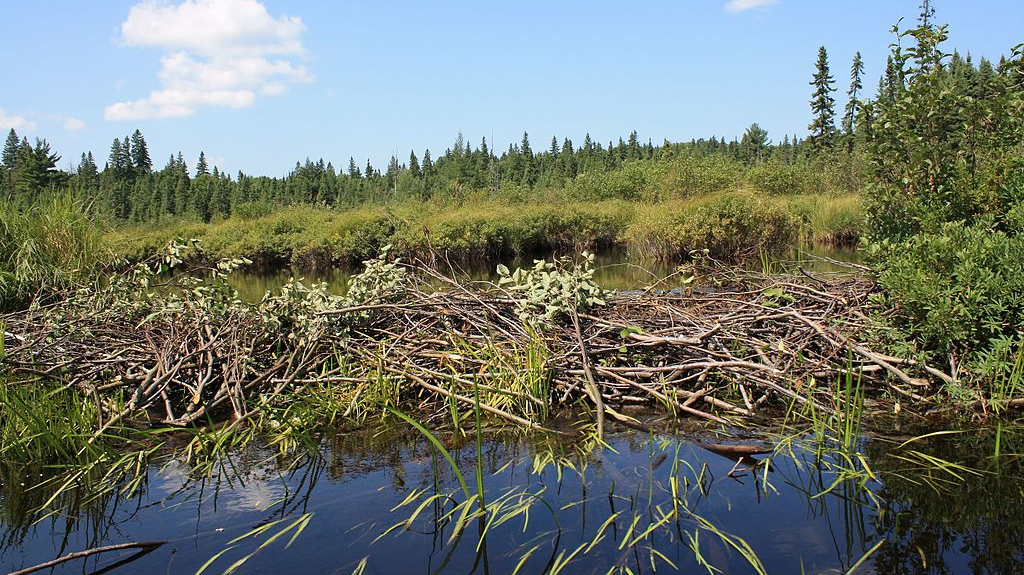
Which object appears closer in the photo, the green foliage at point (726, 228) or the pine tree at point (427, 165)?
the green foliage at point (726, 228)

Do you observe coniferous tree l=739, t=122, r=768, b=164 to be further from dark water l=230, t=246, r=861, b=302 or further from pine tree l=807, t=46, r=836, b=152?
dark water l=230, t=246, r=861, b=302

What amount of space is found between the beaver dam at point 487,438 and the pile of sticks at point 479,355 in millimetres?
27

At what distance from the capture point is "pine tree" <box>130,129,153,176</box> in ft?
204

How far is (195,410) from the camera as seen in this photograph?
14.6ft

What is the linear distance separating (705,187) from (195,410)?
993 inches

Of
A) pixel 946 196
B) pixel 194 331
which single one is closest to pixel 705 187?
pixel 946 196

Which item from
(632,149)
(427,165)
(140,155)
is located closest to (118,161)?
(140,155)

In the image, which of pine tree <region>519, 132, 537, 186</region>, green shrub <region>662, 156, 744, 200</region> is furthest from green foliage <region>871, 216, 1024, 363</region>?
pine tree <region>519, 132, 537, 186</region>

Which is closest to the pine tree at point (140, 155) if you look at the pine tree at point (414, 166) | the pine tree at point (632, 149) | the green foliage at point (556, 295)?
the pine tree at point (414, 166)

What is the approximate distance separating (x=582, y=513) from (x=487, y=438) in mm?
1113

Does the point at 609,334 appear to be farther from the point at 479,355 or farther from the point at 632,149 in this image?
the point at 632,149

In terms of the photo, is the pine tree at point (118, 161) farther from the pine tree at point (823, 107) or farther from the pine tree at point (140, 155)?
the pine tree at point (823, 107)

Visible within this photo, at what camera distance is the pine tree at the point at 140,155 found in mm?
62031

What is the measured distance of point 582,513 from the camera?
3.16 m
